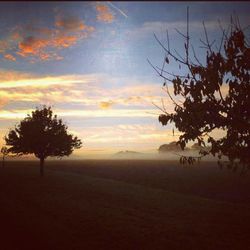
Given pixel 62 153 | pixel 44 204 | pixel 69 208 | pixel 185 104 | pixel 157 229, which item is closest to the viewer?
pixel 185 104

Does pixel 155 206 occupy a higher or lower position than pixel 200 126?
lower

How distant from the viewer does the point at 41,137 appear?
44625 mm

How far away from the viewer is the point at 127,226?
663 inches

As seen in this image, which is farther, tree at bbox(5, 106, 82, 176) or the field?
tree at bbox(5, 106, 82, 176)

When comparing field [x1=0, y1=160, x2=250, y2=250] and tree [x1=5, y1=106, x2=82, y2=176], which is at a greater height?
tree [x1=5, y1=106, x2=82, y2=176]

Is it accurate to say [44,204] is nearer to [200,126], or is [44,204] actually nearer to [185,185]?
[200,126]

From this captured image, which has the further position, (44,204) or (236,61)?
(44,204)

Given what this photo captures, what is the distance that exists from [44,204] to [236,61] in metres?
18.6

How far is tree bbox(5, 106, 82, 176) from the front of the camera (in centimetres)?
4478

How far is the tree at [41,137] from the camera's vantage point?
44781 millimetres

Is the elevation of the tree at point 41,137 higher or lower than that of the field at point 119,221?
higher

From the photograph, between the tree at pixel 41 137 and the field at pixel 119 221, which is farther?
the tree at pixel 41 137

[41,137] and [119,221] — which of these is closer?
[119,221]

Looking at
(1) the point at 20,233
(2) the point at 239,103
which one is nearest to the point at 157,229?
(1) the point at 20,233
